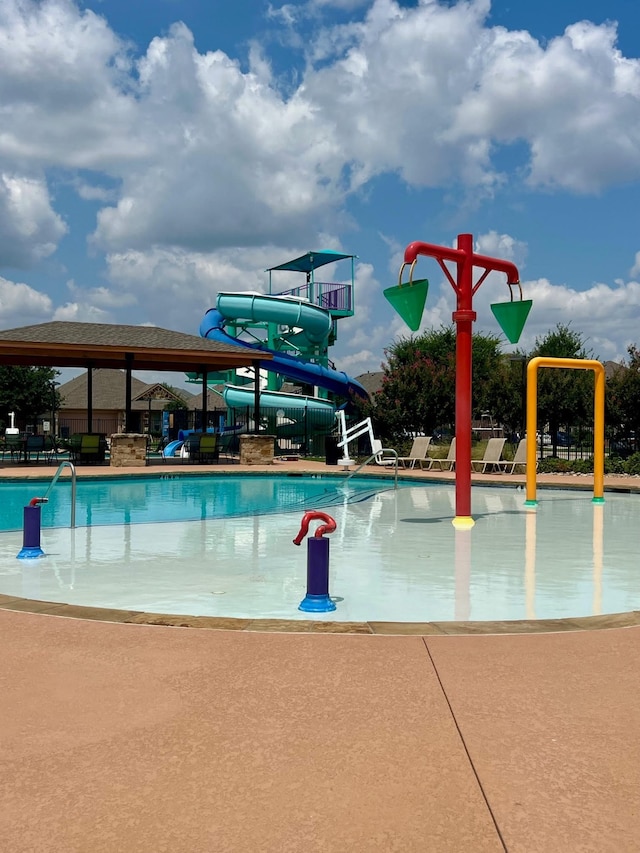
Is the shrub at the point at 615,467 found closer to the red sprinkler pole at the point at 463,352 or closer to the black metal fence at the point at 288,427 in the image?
the black metal fence at the point at 288,427

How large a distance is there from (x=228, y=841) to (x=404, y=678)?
1859 mm

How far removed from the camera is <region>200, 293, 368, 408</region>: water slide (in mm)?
36031

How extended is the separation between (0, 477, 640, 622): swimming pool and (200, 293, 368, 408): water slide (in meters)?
22.2

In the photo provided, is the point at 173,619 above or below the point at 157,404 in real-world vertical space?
below

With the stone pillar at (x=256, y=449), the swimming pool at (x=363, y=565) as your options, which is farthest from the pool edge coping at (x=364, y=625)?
the stone pillar at (x=256, y=449)

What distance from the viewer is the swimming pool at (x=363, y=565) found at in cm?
678

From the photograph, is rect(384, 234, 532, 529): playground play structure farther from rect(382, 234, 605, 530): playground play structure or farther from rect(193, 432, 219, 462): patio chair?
rect(193, 432, 219, 462): patio chair

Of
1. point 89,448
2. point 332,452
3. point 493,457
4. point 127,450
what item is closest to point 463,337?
point 493,457

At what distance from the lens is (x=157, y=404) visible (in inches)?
2815

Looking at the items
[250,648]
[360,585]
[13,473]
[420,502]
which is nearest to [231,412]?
[13,473]

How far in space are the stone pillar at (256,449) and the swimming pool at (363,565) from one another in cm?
1029

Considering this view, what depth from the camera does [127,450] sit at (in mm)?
23734

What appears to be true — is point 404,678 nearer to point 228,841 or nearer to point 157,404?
point 228,841

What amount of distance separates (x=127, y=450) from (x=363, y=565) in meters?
16.1
